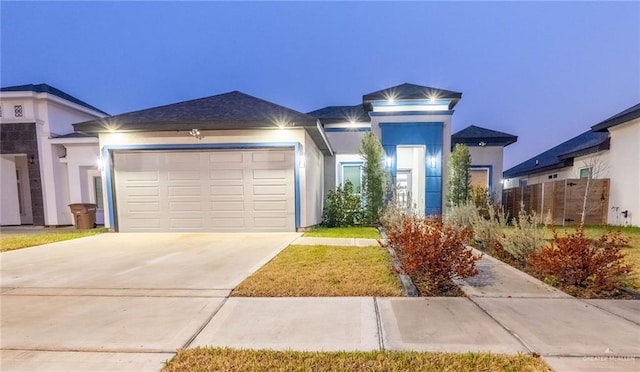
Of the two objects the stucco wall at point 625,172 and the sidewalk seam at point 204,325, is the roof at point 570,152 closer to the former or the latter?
the stucco wall at point 625,172

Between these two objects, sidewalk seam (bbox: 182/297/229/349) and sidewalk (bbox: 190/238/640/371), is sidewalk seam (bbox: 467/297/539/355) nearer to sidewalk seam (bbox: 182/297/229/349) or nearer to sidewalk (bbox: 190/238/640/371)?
sidewalk (bbox: 190/238/640/371)

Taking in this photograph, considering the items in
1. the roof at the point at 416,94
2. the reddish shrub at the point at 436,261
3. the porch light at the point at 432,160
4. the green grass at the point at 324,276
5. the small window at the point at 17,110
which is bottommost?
the green grass at the point at 324,276

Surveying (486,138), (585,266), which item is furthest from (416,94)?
(585,266)

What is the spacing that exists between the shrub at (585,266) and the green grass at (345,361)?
7.02ft

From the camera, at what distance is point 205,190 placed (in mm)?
8367

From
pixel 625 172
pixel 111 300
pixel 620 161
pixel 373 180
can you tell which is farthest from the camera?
pixel 373 180

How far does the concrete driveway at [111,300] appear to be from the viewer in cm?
215

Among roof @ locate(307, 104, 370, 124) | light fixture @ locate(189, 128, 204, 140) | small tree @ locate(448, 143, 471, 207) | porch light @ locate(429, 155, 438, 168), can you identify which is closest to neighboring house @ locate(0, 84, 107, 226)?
light fixture @ locate(189, 128, 204, 140)

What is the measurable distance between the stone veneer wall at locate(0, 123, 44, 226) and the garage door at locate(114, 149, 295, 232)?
5.26 meters

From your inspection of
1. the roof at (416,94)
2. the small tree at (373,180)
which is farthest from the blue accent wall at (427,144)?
the small tree at (373,180)

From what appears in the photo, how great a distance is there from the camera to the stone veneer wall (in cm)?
1052

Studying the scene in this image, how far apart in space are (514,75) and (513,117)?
8370mm

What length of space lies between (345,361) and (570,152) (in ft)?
53.1

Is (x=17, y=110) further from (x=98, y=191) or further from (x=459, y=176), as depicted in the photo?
(x=459, y=176)
